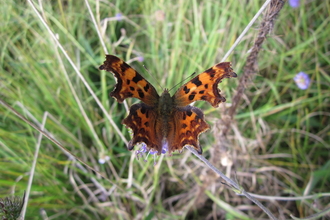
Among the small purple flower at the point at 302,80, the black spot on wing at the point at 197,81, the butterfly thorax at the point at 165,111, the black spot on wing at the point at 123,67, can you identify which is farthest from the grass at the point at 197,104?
the black spot on wing at the point at 123,67

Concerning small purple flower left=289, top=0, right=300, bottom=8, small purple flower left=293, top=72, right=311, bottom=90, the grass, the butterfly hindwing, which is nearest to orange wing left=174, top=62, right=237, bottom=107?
the butterfly hindwing

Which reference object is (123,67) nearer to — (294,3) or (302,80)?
(302,80)

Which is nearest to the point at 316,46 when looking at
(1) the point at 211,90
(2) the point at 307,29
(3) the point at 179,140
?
(2) the point at 307,29

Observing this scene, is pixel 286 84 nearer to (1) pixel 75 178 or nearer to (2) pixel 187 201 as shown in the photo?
(2) pixel 187 201

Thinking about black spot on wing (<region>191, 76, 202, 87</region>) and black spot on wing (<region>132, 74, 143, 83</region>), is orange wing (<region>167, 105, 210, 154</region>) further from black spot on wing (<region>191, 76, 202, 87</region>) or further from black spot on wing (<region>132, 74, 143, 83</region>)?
black spot on wing (<region>132, 74, 143, 83</region>)

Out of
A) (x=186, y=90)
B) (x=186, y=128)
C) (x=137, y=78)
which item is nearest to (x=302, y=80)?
(x=186, y=90)

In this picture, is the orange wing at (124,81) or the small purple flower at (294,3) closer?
the orange wing at (124,81)

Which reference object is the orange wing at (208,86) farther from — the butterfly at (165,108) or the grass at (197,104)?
the grass at (197,104)
